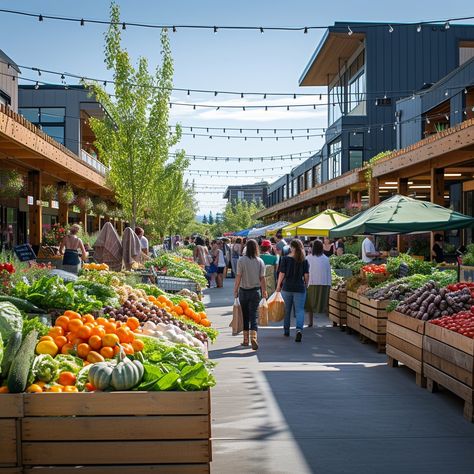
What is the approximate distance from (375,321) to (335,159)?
3438 centimetres

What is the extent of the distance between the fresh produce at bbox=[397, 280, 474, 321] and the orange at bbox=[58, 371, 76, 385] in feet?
16.7

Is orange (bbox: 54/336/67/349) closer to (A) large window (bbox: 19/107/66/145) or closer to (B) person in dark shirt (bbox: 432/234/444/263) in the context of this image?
(B) person in dark shirt (bbox: 432/234/444/263)

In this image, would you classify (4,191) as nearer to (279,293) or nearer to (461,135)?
(279,293)

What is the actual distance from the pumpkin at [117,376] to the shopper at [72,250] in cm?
941

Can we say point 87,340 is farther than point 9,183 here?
No

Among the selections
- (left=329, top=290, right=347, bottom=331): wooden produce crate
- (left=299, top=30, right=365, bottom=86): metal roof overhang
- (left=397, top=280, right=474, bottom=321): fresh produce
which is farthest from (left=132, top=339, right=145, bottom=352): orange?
(left=299, top=30, right=365, bottom=86): metal roof overhang

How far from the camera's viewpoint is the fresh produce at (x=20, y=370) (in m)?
4.58

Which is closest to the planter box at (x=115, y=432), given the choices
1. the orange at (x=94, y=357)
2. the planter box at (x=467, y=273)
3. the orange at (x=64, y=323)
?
the orange at (x=94, y=357)

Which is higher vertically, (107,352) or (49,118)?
(49,118)

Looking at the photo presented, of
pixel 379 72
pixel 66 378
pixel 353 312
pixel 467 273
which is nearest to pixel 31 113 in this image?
pixel 379 72

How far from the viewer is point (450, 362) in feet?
24.7

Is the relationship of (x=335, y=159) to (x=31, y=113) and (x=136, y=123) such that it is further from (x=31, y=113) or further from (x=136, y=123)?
(x=136, y=123)

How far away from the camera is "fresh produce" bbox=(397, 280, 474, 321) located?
895 cm

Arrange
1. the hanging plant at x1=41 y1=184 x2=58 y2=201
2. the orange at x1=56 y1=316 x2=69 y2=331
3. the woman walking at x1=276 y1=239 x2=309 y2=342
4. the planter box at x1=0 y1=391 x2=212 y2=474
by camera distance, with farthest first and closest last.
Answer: the hanging plant at x1=41 y1=184 x2=58 y2=201, the woman walking at x1=276 y1=239 x2=309 y2=342, the orange at x1=56 y1=316 x2=69 y2=331, the planter box at x1=0 y1=391 x2=212 y2=474
